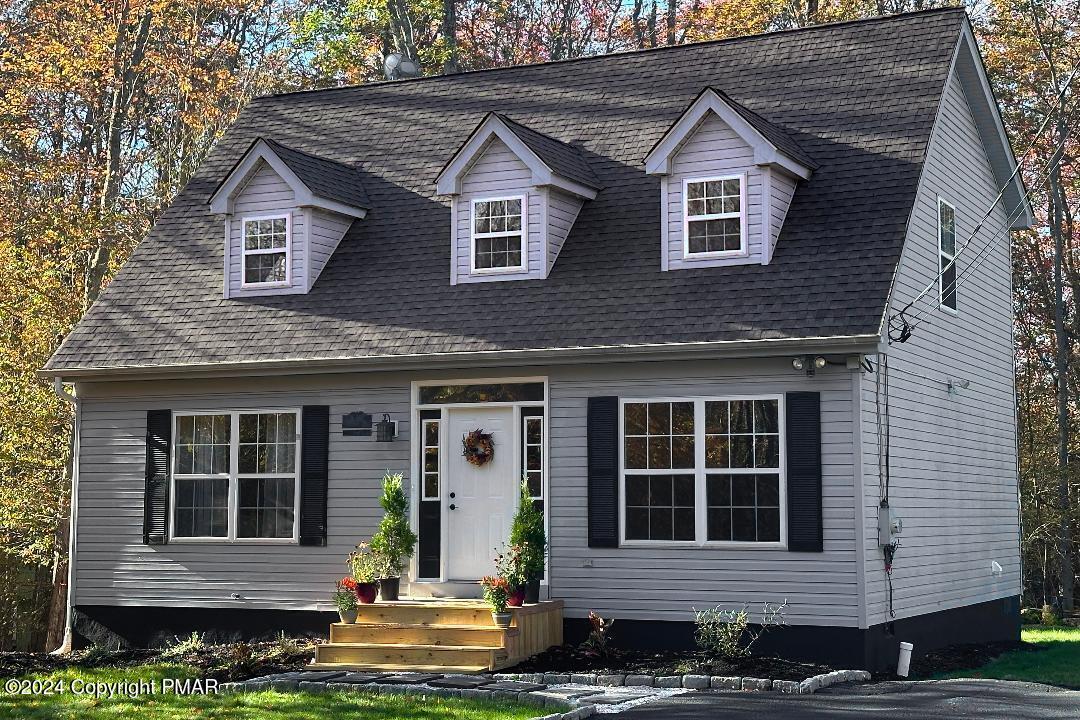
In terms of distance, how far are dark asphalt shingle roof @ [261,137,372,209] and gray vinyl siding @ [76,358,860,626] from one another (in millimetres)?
2461

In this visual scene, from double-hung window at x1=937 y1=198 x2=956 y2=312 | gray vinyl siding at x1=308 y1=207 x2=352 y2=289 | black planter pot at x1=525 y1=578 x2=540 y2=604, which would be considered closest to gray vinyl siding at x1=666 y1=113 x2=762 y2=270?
double-hung window at x1=937 y1=198 x2=956 y2=312

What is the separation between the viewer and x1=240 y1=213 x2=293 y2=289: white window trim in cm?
1609

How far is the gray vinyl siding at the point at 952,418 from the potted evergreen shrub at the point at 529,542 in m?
3.14

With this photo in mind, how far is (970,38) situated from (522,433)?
6.91 meters

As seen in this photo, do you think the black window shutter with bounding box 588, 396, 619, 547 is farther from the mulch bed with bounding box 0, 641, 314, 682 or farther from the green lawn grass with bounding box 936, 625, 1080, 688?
the green lawn grass with bounding box 936, 625, 1080, 688

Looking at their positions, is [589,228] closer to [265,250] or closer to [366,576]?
[265,250]

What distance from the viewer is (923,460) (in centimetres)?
1426

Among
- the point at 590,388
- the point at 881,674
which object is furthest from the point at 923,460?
the point at 590,388

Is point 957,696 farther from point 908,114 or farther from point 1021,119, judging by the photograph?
point 1021,119

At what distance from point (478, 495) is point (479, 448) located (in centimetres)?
53

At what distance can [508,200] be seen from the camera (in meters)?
15.2

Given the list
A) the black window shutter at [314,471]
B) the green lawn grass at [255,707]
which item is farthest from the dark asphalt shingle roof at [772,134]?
the green lawn grass at [255,707]

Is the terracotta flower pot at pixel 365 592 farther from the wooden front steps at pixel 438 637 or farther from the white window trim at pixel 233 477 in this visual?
the white window trim at pixel 233 477

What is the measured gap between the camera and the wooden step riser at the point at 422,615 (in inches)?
517
